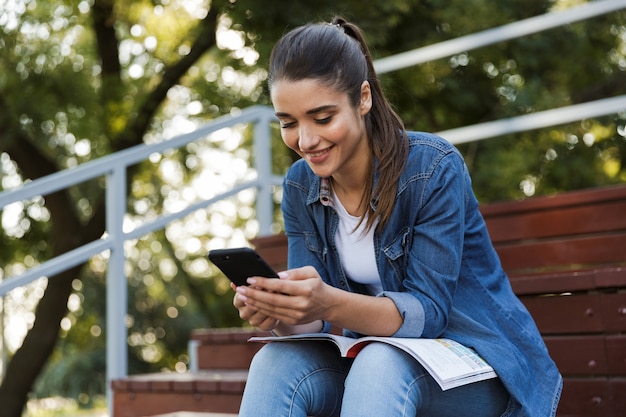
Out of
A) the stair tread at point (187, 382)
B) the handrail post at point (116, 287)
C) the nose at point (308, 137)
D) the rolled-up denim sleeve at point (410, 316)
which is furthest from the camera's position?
the handrail post at point (116, 287)

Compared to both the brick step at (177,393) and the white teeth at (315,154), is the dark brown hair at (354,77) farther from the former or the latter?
the brick step at (177,393)

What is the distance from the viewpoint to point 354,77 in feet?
5.98

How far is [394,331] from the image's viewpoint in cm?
170

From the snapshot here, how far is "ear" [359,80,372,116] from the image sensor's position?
6.09ft

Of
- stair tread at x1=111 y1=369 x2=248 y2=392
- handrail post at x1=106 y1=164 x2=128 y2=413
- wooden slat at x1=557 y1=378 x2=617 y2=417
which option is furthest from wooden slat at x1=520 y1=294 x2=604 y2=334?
handrail post at x1=106 y1=164 x2=128 y2=413

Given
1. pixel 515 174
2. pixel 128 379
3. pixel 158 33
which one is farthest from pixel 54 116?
pixel 128 379

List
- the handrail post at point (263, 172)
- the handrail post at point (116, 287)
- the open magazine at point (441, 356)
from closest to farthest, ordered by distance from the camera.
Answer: the open magazine at point (441, 356)
the handrail post at point (116, 287)
the handrail post at point (263, 172)

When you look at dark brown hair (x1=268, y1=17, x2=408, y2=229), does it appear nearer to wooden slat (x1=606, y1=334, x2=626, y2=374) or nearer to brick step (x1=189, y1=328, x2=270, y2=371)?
wooden slat (x1=606, y1=334, x2=626, y2=374)

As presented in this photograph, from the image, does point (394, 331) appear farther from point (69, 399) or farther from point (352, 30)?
point (69, 399)

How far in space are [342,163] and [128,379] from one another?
1.76 m

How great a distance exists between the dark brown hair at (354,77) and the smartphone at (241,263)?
12.8 inches

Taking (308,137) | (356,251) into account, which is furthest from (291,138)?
(356,251)

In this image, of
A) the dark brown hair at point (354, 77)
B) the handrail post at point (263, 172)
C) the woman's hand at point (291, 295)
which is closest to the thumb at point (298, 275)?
the woman's hand at point (291, 295)

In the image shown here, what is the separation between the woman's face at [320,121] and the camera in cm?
177
